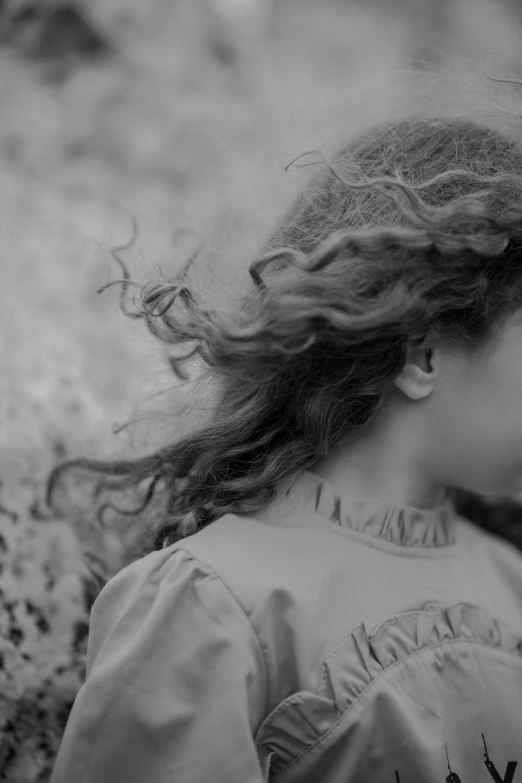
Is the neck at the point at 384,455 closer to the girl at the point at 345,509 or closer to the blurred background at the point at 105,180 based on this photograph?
the girl at the point at 345,509

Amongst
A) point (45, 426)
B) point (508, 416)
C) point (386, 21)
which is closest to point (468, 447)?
point (508, 416)

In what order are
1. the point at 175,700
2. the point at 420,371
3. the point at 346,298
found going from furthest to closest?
the point at 420,371
the point at 346,298
the point at 175,700

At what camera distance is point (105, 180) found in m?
1.88

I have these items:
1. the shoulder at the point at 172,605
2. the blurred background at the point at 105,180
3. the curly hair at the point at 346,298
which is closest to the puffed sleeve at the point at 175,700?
the shoulder at the point at 172,605

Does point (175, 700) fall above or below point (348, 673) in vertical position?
above

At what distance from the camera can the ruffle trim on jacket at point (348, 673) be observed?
3.21 ft

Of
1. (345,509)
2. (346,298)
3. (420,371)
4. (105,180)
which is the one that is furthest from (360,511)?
(105,180)

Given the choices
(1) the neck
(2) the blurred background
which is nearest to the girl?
(1) the neck

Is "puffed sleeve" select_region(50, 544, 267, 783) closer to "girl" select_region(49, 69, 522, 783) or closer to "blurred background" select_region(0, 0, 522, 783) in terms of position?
"girl" select_region(49, 69, 522, 783)

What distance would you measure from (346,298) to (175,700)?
541mm

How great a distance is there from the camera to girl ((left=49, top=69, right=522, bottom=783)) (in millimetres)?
A: 953

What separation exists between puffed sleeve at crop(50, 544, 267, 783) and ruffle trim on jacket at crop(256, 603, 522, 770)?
0.03 meters

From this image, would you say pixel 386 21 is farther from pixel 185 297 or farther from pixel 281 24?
pixel 185 297

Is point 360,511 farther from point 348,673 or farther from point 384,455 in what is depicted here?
point 348,673
